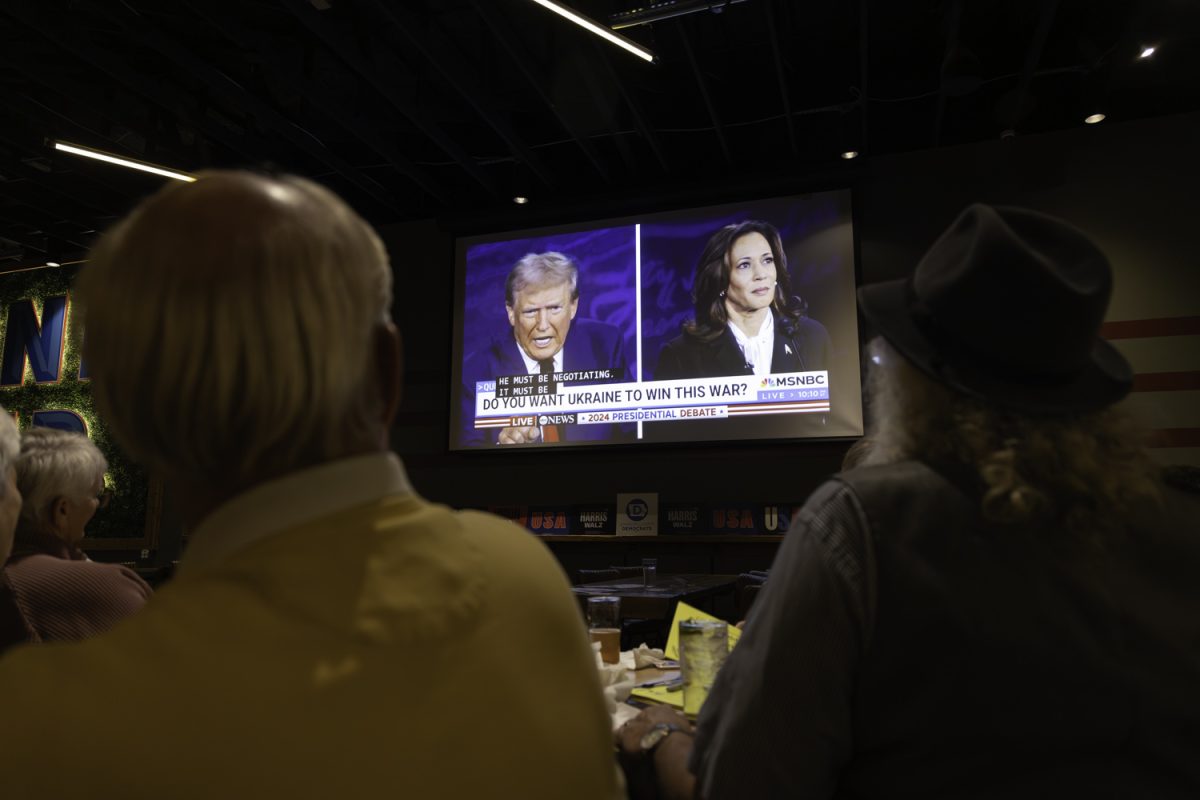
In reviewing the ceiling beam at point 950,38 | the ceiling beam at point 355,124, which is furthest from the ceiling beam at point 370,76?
the ceiling beam at point 950,38

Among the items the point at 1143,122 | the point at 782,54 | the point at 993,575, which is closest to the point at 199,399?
the point at 993,575

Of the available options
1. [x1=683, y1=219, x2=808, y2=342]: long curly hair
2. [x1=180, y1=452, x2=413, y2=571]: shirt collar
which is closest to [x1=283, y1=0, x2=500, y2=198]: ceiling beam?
[x1=683, y1=219, x2=808, y2=342]: long curly hair

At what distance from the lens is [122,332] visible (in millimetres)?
534

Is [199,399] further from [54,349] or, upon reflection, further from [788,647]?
[54,349]

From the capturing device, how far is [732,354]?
5.41 m

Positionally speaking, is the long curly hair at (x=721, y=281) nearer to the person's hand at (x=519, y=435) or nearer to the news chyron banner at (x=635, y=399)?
the news chyron banner at (x=635, y=399)

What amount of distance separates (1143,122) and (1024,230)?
17.6 ft

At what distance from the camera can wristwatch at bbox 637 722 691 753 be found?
45.9 inches

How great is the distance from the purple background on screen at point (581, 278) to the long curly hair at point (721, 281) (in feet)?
1.61

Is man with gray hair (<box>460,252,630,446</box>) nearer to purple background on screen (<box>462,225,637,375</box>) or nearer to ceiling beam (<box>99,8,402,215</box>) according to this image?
purple background on screen (<box>462,225,637,375</box>)

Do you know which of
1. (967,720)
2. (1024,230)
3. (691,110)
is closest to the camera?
(967,720)

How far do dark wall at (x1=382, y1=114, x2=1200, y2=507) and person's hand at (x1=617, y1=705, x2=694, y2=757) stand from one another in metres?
4.24

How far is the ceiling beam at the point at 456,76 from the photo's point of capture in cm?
411

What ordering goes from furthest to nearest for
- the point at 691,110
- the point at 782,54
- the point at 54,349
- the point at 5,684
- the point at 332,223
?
the point at 54,349 < the point at 691,110 < the point at 782,54 < the point at 332,223 < the point at 5,684
